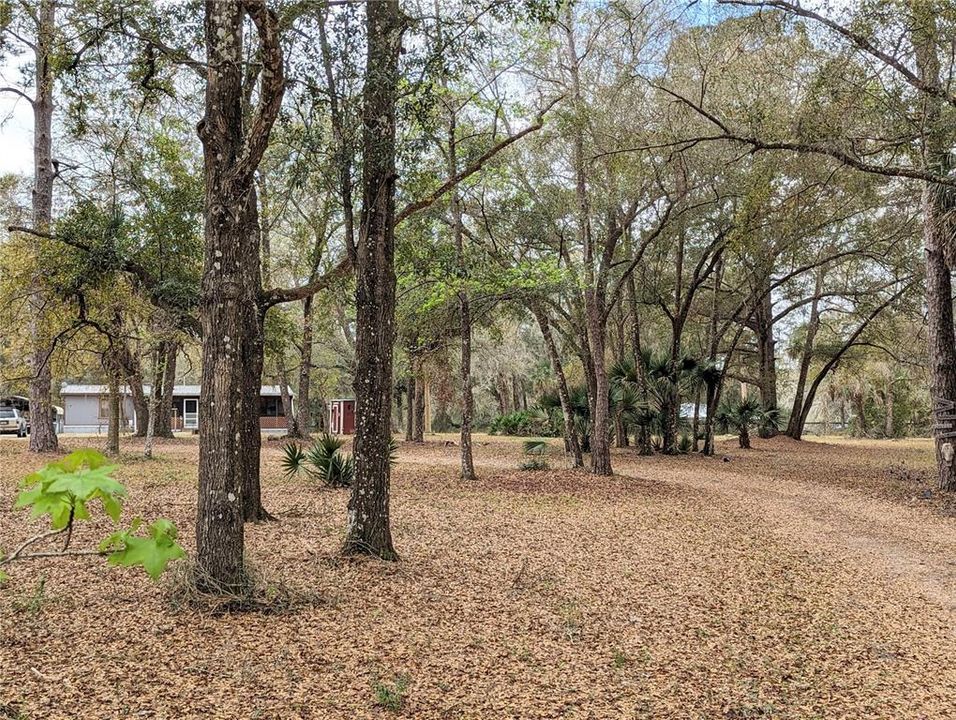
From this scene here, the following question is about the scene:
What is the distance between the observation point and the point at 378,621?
4637 mm

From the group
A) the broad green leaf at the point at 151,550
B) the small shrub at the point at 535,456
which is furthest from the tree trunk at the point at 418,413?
the broad green leaf at the point at 151,550

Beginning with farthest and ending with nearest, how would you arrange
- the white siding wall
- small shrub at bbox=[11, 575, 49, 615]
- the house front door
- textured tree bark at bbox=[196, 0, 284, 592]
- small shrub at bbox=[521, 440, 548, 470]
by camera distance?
1. the house front door
2. the white siding wall
3. small shrub at bbox=[521, 440, 548, 470]
4. textured tree bark at bbox=[196, 0, 284, 592]
5. small shrub at bbox=[11, 575, 49, 615]

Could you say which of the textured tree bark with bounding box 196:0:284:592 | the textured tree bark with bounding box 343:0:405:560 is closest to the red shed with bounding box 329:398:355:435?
the textured tree bark with bounding box 343:0:405:560

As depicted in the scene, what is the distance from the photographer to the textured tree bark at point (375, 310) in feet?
19.6

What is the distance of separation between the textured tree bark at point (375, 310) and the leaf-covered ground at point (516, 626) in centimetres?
39

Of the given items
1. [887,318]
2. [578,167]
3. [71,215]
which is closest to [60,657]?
[71,215]

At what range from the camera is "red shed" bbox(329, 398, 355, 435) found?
33.6 metres

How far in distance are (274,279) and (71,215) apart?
24.4 ft

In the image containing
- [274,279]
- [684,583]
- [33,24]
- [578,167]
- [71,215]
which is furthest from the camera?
[274,279]

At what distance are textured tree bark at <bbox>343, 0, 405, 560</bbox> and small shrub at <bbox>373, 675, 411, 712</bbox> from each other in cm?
232

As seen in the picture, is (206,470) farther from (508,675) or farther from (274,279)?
(274,279)

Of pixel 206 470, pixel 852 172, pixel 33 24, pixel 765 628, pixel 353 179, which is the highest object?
pixel 33 24

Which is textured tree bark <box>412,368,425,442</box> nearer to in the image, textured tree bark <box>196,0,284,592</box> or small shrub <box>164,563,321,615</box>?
small shrub <box>164,563,321,615</box>

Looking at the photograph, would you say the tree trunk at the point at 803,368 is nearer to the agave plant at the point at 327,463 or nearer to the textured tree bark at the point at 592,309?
the textured tree bark at the point at 592,309
